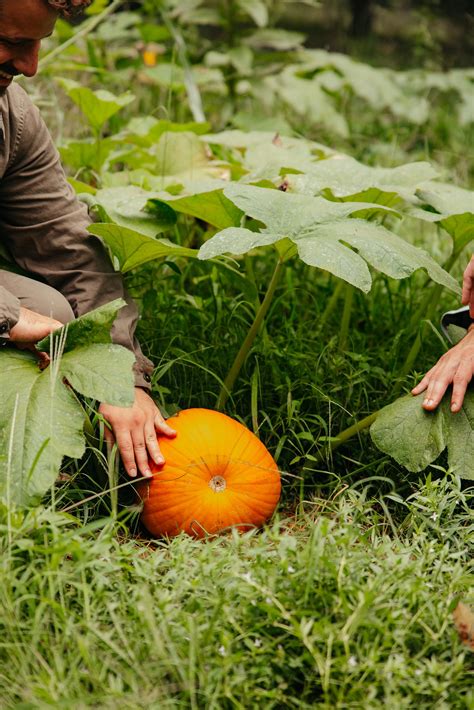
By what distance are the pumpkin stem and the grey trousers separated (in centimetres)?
55

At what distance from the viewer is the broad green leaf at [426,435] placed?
2014mm

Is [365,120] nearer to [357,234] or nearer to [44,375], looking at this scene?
[357,234]

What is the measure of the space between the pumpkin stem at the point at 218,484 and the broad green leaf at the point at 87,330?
43 cm

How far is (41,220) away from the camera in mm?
2254

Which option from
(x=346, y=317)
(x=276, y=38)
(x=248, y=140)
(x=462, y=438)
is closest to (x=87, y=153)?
(x=248, y=140)

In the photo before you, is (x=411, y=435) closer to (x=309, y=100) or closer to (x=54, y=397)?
(x=54, y=397)

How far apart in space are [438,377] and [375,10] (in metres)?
6.31

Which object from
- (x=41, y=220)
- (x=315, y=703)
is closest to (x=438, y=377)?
(x=315, y=703)

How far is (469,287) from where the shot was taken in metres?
2.17

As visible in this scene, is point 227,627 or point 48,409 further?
point 48,409

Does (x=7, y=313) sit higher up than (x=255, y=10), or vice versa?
(x=255, y=10)

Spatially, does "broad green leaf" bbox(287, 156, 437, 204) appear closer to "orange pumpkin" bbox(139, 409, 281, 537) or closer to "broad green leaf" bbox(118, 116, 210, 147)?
"orange pumpkin" bbox(139, 409, 281, 537)

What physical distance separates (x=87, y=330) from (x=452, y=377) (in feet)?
2.90

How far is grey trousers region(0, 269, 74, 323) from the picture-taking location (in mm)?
2131
